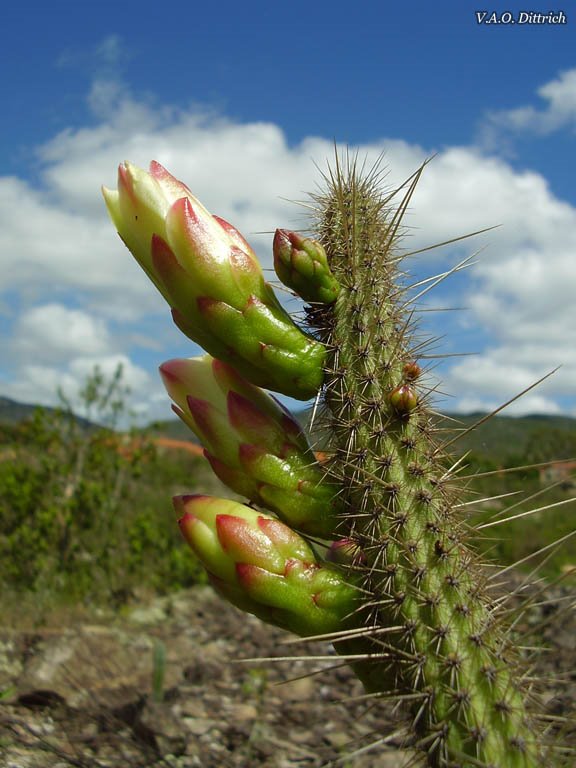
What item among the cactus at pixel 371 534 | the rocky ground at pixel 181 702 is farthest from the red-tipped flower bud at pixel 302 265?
the rocky ground at pixel 181 702

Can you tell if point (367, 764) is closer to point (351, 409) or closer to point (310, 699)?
point (310, 699)

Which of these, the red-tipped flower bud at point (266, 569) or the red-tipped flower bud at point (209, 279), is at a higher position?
the red-tipped flower bud at point (209, 279)

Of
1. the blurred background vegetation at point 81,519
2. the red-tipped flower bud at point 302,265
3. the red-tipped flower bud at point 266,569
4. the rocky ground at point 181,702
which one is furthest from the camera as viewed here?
the blurred background vegetation at point 81,519

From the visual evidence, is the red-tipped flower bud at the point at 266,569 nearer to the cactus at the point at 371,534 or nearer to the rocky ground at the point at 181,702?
the cactus at the point at 371,534

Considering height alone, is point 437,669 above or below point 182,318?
below

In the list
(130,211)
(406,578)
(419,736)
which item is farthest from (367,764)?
(130,211)

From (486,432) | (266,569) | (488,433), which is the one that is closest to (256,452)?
(266,569)

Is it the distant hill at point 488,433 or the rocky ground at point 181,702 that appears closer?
the distant hill at point 488,433
